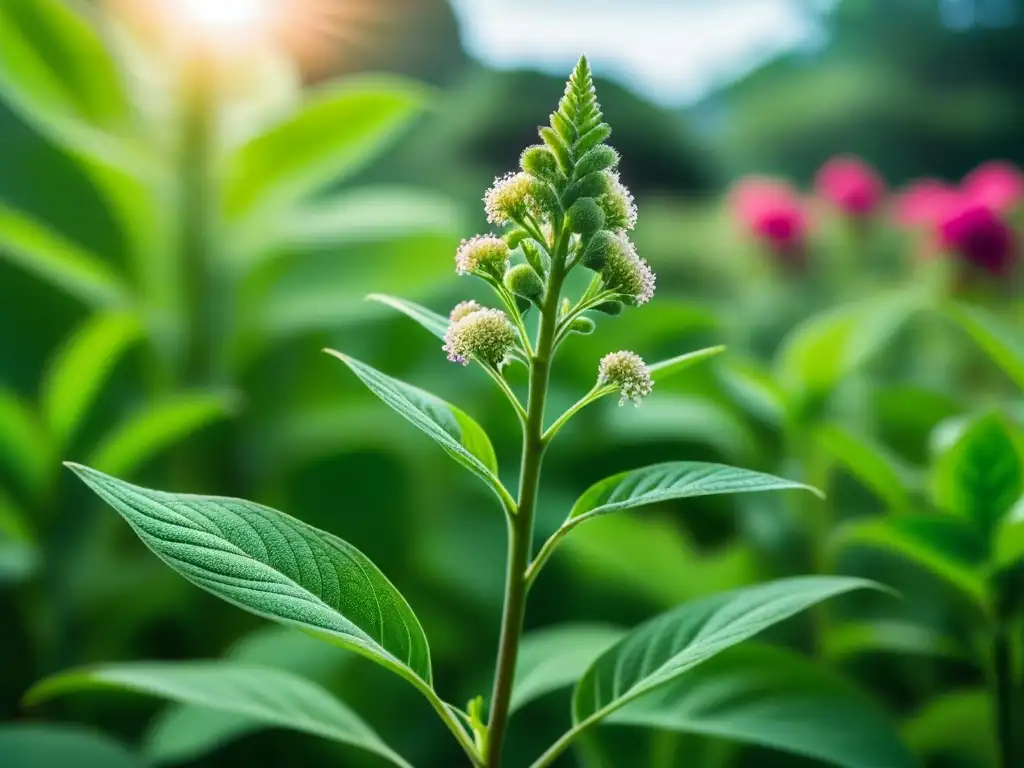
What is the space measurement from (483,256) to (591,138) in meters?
0.05

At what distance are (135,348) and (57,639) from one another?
0.26m

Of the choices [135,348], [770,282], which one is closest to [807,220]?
[770,282]

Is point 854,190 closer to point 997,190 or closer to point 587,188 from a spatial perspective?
point 997,190

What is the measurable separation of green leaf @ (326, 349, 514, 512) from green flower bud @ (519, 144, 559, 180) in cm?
7

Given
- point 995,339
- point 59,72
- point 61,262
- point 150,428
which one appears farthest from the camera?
point 59,72

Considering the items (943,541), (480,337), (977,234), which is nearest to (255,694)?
(480,337)

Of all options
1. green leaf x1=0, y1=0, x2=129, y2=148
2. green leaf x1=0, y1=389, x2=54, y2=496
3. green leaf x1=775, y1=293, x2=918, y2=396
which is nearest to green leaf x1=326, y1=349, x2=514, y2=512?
green leaf x1=775, y1=293, x2=918, y2=396

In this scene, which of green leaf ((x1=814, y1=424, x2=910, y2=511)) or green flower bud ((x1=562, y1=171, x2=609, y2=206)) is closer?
green flower bud ((x1=562, y1=171, x2=609, y2=206))

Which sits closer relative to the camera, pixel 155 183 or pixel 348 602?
pixel 348 602

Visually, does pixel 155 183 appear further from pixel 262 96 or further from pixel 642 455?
pixel 642 455

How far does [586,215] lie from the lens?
0.27 meters

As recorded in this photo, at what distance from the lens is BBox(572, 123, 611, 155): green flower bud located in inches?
10.8

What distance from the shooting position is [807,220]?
1190 mm

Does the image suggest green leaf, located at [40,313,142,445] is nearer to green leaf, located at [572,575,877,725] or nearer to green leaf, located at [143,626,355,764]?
green leaf, located at [143,626,355,764]
